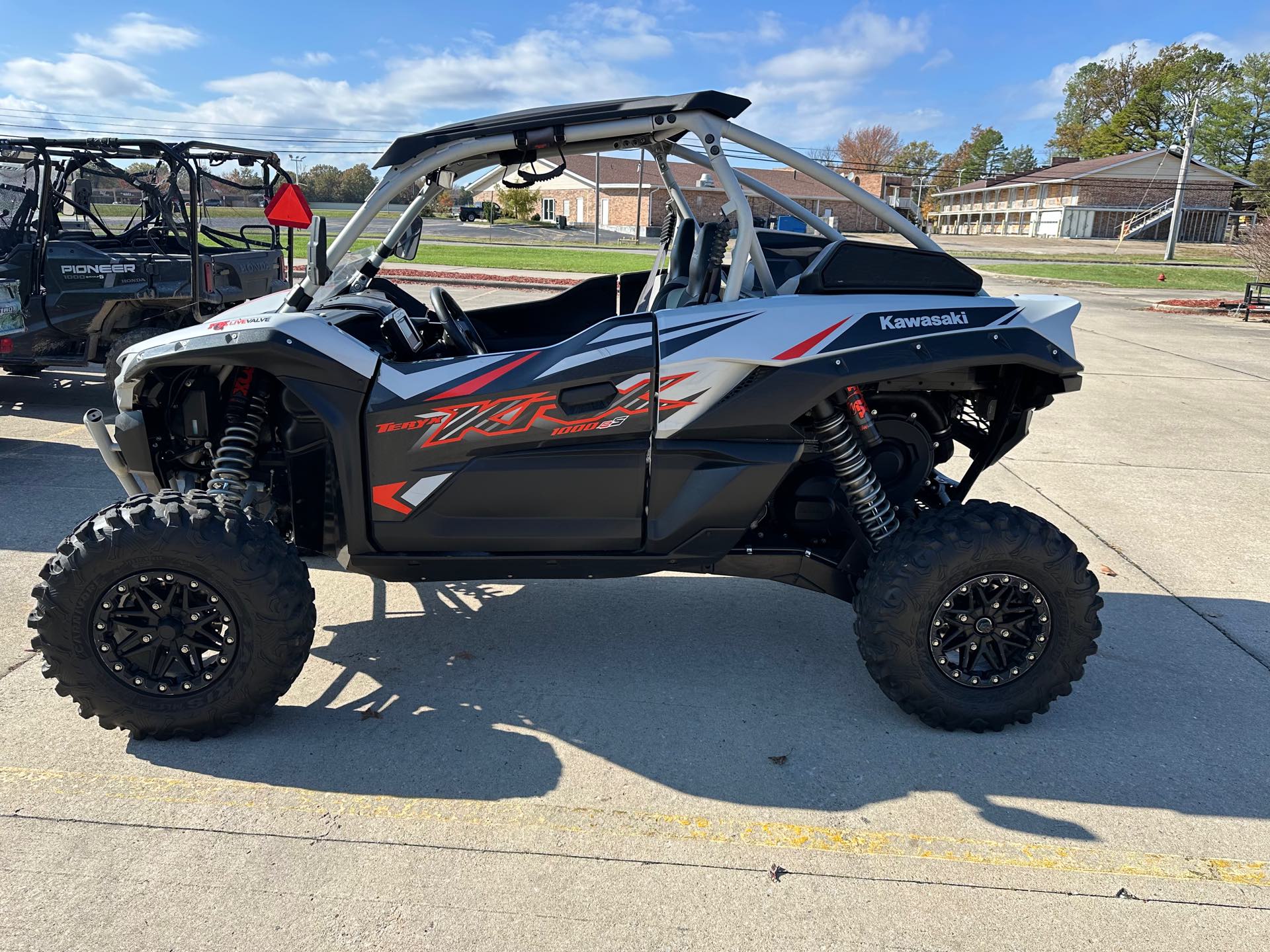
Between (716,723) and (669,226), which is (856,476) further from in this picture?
(669,226)

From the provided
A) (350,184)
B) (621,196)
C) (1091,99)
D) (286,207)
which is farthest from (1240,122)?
(286,207)

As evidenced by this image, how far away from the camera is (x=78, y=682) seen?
3100 mm

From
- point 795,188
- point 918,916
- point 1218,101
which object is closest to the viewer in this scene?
point 918,916

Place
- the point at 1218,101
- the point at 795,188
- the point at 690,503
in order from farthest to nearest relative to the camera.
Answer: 1. the point at 1218,101
2. the point at 795,188
3. the point at 690,503

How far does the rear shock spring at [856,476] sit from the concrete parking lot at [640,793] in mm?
679

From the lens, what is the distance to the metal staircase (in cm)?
6312

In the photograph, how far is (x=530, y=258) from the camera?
30.9 m

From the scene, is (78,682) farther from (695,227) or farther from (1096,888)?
(1096,888)

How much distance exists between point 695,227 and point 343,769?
8.07 feet

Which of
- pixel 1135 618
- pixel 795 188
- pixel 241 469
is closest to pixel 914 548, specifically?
pixel 1135 618

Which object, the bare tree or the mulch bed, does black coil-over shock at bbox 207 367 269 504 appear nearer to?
the mulch bed

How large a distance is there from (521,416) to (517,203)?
182 ft

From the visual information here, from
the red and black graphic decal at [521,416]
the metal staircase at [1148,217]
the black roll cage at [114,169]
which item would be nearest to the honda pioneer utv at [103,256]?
the black roll cage at [114,169]

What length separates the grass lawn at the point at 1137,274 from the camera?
29.0 m
